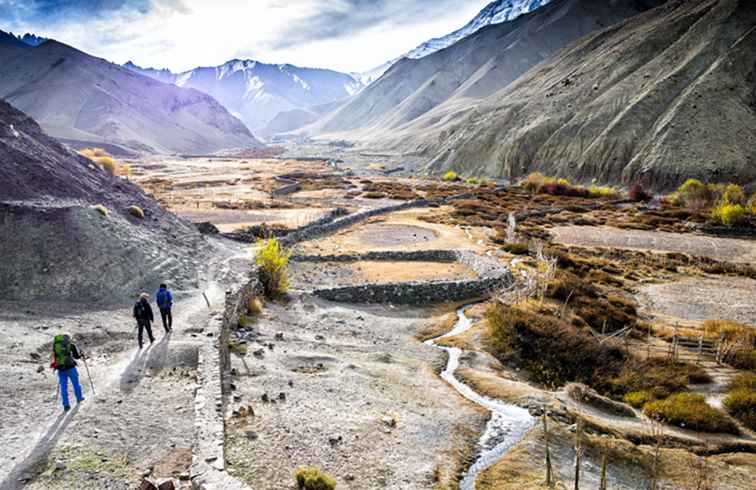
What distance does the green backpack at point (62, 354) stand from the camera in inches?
444

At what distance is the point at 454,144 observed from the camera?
121m

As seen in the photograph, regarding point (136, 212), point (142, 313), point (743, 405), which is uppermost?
point (136, 212)

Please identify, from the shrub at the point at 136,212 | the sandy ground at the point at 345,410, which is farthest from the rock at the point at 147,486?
the shrub at the point at 136,212

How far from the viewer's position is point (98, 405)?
11.9 metres

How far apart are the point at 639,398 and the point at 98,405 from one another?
1625 centimetres

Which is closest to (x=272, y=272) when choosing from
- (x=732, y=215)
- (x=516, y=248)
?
(x=516, y=248)

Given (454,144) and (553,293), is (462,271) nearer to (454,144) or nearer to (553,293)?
(553,293)

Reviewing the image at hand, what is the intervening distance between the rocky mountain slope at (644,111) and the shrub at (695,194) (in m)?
8.11

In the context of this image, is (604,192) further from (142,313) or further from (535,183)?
(142,313)

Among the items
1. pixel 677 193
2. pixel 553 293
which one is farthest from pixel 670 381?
pixel 677 193

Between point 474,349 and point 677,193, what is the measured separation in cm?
5644

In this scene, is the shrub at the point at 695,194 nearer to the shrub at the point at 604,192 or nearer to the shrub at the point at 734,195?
the shrub at the point at 734,195

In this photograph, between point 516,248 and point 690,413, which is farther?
point 516,248

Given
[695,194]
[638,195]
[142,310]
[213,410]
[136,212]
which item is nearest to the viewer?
[213,410]
